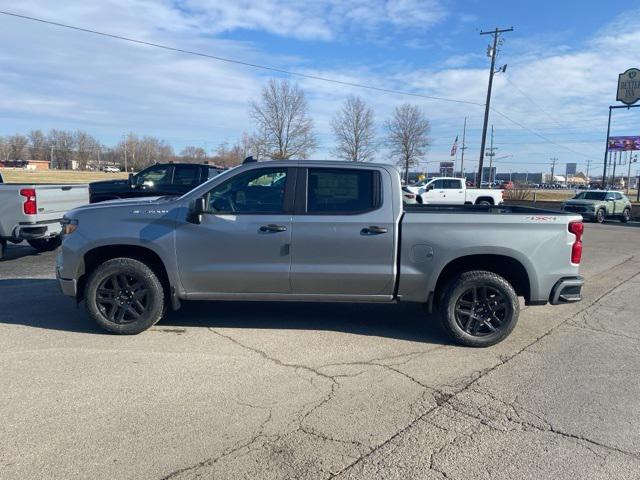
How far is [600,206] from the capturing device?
81.7ft

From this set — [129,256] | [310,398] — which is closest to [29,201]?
[129,256]

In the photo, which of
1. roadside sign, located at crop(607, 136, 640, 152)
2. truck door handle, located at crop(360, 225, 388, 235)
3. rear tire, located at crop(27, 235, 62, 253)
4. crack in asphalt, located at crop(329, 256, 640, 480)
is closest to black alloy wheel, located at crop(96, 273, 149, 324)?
truck door handle, located at crop(360, 225, 388, 235)

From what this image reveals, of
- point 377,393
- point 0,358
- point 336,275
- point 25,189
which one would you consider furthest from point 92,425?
point 25,189

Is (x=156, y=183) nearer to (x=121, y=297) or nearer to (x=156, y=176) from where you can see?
(x=156, y=176)

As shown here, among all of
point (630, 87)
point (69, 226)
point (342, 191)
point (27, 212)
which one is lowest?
point (27, 212)

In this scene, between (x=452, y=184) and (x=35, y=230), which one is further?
(x=452, y=184)

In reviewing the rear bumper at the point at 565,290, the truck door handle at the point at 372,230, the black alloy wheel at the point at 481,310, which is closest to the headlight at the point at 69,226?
the truck door handle at the point at 372,230

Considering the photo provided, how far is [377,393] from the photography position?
154 inches

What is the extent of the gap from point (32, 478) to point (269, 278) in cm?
267

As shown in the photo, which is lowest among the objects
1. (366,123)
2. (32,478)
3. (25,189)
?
(32,478)

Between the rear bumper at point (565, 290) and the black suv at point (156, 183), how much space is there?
9031 mm

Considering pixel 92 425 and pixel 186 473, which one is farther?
pixel 92 425

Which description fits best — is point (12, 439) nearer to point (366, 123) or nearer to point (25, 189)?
point (25, 189)

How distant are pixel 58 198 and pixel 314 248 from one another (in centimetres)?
658
